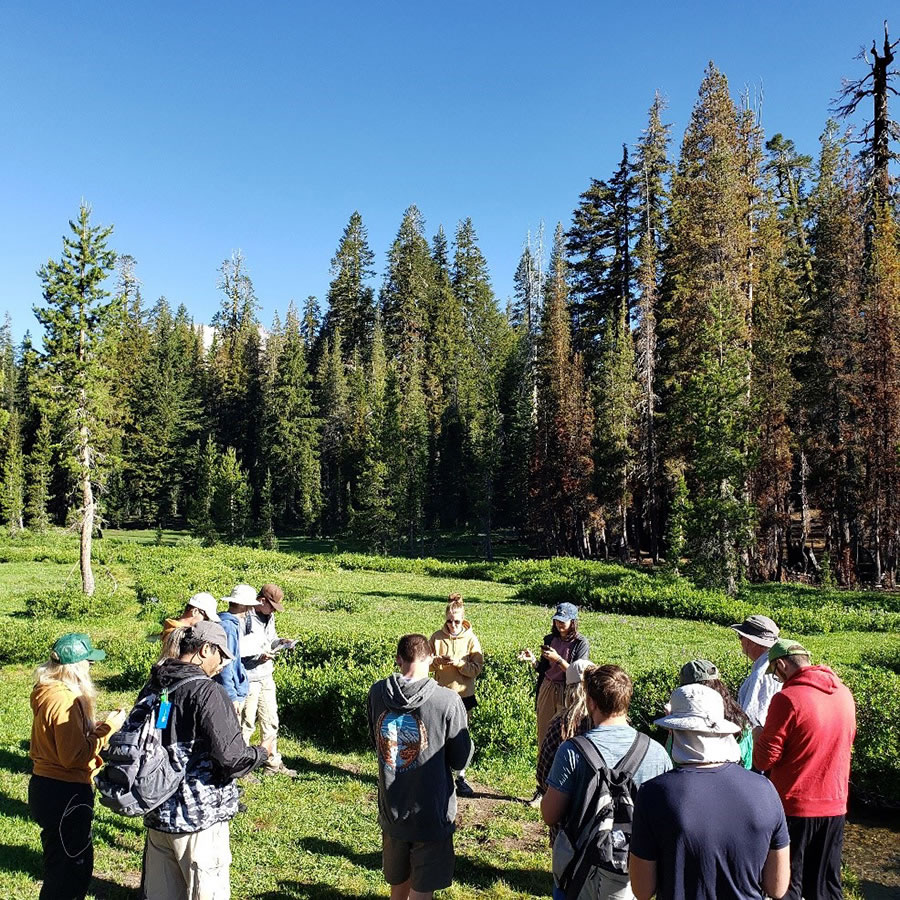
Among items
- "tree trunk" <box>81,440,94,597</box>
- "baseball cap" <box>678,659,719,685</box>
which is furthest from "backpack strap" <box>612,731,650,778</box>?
"tree trunk" <box>81,440,94,597</box>

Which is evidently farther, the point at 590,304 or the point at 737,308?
the point at 590,304

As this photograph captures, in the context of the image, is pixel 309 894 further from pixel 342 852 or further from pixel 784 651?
pixel 784 651

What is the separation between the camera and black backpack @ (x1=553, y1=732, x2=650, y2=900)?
3504 millimetres

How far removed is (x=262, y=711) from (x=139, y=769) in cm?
443

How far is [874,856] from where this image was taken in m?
6.79

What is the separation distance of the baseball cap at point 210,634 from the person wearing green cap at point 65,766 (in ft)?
3.74

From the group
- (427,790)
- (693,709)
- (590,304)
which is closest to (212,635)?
(427,790)

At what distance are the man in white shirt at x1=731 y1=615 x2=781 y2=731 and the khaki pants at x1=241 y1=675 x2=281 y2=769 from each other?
4975mm

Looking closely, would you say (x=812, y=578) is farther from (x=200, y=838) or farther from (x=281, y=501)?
(x=281, y=501)

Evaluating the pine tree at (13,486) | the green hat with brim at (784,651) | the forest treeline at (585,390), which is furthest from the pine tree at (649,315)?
the pine tree at (13,486)

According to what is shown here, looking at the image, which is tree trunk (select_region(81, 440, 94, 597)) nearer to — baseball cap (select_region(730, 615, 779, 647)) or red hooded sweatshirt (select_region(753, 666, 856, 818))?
baseball cap (select_region(730, 615, 779, 647))

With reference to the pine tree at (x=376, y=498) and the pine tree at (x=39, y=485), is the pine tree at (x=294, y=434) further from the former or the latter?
the pine tree at (x=39, y=485)

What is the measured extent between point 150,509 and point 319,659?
226 feet

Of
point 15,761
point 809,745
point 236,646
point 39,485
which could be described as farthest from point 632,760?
point 39,485
